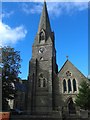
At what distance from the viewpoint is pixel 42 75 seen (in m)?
36.4

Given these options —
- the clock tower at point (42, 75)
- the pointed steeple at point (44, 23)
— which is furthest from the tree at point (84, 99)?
the pointed steeple at point (44, 23)

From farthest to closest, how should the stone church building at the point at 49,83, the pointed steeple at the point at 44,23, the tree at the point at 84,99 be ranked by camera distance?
the pointed steeple at the point at 44,23
the stone church building at the point at 49,83
the tree at the point at 84,99

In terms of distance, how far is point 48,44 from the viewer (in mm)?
39250

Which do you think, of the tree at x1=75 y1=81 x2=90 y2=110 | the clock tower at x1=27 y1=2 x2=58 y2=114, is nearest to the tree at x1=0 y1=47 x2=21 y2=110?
the clock tower at x1=27 y1=2 x2=58 y2=114

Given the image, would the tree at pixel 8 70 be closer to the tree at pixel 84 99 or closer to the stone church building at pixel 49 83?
the stone church building at pixel 49 83

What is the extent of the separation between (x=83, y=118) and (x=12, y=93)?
13644 millimetres

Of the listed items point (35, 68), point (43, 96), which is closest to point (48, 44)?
point (35, 68)

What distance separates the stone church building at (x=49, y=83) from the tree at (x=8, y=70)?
15.0 feet

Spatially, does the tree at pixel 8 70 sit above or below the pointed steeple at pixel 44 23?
below

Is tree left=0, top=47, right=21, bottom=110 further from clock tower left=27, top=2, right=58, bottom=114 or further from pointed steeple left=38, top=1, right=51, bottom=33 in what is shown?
pointed steeple left=38, top=1, right=51, bottom=33

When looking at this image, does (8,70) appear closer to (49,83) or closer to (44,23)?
(49,83)

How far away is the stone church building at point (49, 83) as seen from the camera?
33.5 meters

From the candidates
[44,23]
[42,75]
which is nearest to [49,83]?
[42,75]

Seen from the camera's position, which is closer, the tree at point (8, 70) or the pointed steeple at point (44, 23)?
the tree at point (8, 70)
